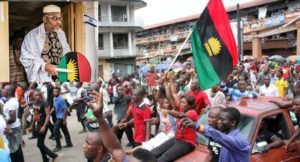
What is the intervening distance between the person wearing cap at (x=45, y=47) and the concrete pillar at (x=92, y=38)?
9.2 inches

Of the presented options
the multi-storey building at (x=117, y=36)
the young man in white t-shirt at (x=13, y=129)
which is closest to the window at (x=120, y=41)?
the multi-storey building at (x=117, y=36)

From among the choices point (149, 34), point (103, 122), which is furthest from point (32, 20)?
point (149, 34)

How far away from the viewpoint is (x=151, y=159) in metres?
3.03

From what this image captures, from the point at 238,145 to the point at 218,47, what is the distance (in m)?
3.25

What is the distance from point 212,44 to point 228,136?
3.33 m

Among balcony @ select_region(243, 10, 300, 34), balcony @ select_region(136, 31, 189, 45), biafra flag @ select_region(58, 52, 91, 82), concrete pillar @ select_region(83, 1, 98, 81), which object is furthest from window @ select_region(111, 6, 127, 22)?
biafra flag @ select_region(58, 52, 91, 82)

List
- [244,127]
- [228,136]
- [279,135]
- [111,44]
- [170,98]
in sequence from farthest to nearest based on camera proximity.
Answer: [111,44] → [170,98] → [279,135] → [244,127] → [228,136]

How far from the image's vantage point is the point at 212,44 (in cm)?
684

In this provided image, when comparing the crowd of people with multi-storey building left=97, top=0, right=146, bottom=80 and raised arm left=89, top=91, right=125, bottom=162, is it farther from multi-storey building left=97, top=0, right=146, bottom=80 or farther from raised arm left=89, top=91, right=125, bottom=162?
multi-storey building left=97, top=0, right=146, bottom=80

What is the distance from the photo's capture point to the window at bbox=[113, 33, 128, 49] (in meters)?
42.6

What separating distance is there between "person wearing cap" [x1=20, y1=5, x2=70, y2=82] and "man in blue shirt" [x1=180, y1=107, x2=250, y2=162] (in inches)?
69.9

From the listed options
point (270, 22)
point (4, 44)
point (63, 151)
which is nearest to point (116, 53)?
point (270, 22)

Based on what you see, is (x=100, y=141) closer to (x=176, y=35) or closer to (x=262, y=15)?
(x=262, y=15)

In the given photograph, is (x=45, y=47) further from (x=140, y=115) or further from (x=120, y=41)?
(x=120, y=41)
